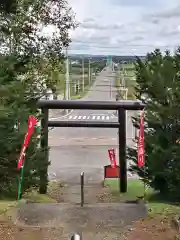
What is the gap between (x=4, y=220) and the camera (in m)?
6.00

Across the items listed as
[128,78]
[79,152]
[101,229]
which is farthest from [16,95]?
[128,78]

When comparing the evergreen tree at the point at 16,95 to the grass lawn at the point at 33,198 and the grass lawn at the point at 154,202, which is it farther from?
the grass lawn at the point at 154,202

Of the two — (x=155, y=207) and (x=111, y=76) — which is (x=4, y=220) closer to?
(x=155, y=207)

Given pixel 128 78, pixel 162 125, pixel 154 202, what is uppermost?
pixel 162 125

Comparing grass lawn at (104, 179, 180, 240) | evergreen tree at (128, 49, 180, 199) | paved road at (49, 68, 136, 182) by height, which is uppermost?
evergreen tree at (128, 49, 180, 199)

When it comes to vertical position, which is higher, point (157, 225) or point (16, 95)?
point (16, 95)

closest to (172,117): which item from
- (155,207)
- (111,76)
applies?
(155,207)

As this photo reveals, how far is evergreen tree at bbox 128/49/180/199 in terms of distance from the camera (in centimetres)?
769

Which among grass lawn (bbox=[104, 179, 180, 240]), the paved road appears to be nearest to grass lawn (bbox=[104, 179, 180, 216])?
grass lawn (bbox=[104, 179, 180, 240])

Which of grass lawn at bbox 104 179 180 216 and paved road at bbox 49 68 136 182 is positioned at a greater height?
grass lawn at bbox 104 179 180 216

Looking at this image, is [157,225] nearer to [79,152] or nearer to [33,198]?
[33,198]

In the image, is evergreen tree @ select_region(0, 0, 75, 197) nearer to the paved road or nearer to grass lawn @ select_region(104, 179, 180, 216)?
grass lawn @ select_region(104, 179, 180, 216)

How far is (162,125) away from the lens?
26.9 feet

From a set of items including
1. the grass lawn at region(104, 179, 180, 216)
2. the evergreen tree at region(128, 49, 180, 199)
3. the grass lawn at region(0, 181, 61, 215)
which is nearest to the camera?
the grass lawn at region(104, 179, 180, 216)
